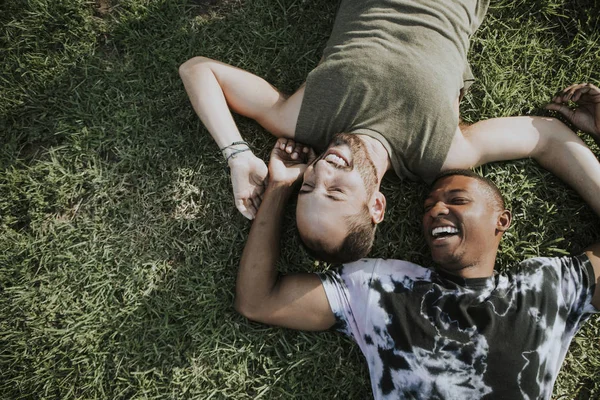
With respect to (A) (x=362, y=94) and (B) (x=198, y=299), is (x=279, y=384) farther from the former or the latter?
(A) (x=362, y=94)

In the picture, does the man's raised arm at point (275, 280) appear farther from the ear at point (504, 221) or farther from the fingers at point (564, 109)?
the fingers at point (564, 109)

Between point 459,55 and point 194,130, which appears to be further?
point 194,130

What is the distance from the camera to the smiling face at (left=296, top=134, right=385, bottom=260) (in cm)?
261

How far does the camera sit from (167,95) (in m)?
3.34

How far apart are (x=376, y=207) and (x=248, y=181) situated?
0.88m

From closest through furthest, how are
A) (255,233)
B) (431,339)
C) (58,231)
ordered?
1. (431,339)
2. (255,233)
3. (58,231)

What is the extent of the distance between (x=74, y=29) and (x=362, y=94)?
2.22 metres

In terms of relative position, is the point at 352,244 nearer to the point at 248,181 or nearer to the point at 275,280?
the point at 275,280

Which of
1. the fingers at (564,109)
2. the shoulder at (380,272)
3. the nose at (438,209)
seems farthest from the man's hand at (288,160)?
the fingers at (564,109)

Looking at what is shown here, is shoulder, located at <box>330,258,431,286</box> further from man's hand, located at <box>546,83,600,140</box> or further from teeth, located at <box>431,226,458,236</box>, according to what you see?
man's hand, located at <box>546,83,600,140</box>

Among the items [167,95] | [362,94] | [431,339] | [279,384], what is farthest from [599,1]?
[279,384]

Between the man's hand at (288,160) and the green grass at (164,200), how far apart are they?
0.30 meters

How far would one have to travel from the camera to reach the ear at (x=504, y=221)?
298 cm

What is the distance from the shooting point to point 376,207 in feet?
9.37
